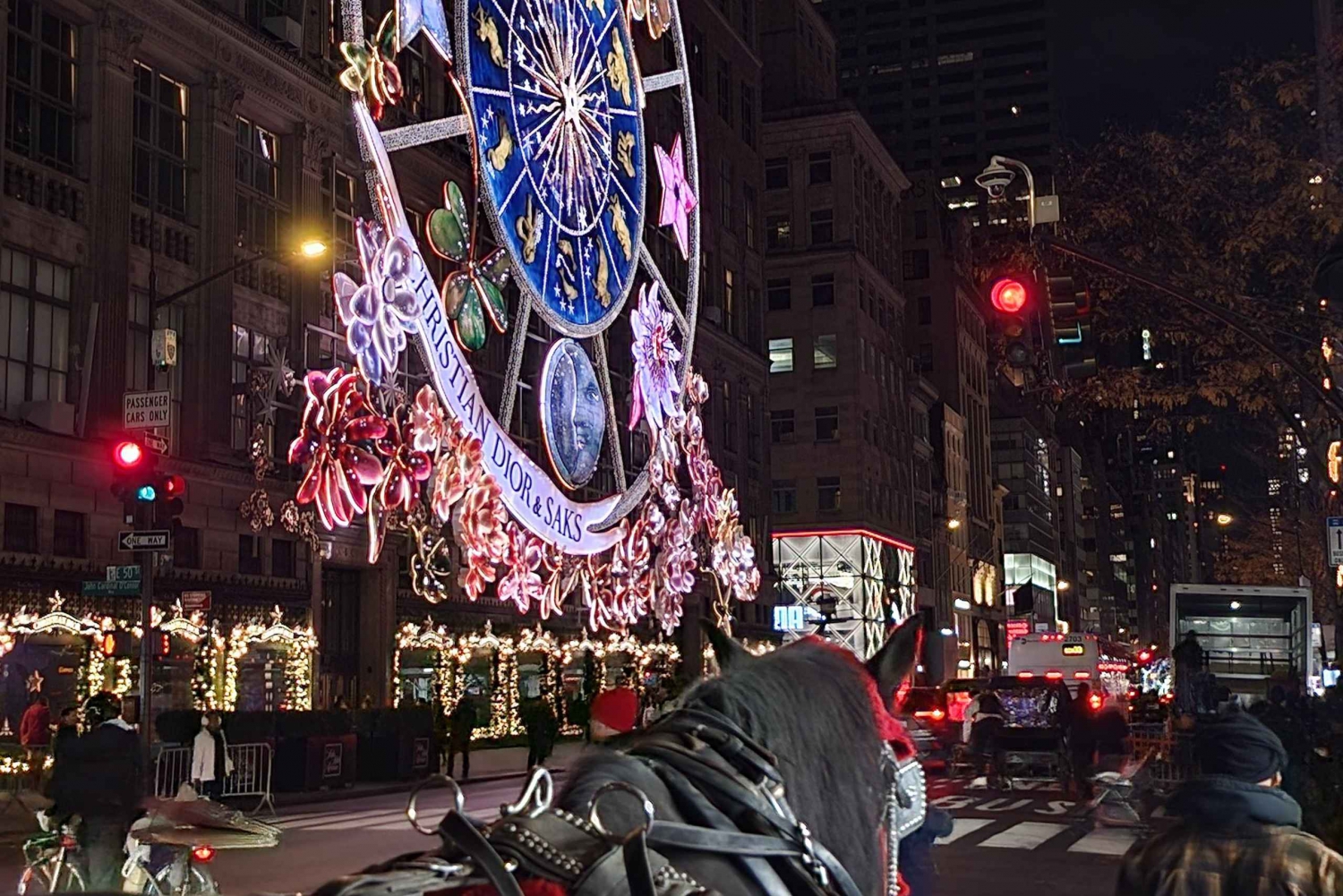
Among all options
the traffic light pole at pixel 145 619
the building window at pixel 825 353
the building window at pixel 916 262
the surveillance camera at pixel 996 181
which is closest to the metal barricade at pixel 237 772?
the traffic light pole at pixel 145 619

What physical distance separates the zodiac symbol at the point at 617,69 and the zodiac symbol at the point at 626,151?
843mm

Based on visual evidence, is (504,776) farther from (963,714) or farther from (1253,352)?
(1253,352)

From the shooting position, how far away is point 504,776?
33.3 m

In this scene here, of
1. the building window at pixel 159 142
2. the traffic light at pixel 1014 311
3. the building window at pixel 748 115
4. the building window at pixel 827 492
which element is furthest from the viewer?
the building window at pixel 827 492

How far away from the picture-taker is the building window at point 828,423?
8025 cm

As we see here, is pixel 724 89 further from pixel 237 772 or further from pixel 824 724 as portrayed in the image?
pixel 824 724

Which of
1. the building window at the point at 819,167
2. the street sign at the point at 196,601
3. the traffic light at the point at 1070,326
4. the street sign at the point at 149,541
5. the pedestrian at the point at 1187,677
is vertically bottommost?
the pedestrian at the point at 1187,677

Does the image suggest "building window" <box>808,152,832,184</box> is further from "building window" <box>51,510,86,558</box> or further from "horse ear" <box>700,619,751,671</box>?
"horse ear" <box>700,619,751,671</box>

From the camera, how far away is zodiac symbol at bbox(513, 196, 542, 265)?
3178 centimetres

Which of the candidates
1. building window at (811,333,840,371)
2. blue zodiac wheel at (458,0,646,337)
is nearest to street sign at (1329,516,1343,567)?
blue zodiac wheel at (458,0,646,337)

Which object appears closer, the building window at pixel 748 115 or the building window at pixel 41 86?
the building window at pixel 41 86

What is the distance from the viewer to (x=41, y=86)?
29.1 m

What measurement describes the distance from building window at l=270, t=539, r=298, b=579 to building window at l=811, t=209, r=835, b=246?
51.7 metres

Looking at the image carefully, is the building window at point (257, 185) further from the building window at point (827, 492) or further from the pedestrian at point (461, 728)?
the building window at point (827, 492)
